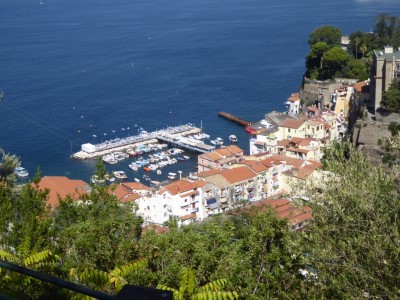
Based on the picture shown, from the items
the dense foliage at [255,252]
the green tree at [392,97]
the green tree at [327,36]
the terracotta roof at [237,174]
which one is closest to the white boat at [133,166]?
the terracotta roof at [237,174]

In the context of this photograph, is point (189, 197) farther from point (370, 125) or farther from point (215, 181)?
point (370, 125)

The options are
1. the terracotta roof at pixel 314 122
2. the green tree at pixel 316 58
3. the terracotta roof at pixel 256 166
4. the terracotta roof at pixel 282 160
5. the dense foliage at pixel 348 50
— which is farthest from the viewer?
the green tree at pixel 316 58

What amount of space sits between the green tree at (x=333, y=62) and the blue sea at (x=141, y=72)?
10.1ft

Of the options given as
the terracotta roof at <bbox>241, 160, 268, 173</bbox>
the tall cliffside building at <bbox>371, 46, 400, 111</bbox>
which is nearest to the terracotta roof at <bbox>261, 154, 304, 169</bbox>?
the terracotta roof at <bbox>241, 160, 268, 173</bbox>

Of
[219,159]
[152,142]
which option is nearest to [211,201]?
[219,159]

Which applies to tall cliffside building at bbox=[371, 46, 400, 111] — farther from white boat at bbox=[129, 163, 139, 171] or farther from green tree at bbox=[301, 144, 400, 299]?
green tree at bbox=[301, 144, 400, 299]

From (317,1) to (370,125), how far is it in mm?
59244

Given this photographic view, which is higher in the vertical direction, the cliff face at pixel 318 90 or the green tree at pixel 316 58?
the green tree at pixel 316 58

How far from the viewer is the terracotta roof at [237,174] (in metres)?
16.6

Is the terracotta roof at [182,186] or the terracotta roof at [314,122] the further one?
the terracotta roof at [314,122]

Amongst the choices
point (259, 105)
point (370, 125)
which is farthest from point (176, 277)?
point (259, 105)

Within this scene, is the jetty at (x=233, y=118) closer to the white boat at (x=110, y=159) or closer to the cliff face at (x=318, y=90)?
the cliff face at (x=318, y=90)

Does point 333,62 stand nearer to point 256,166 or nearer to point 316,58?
point 316,58

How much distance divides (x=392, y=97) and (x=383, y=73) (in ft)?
4.30
